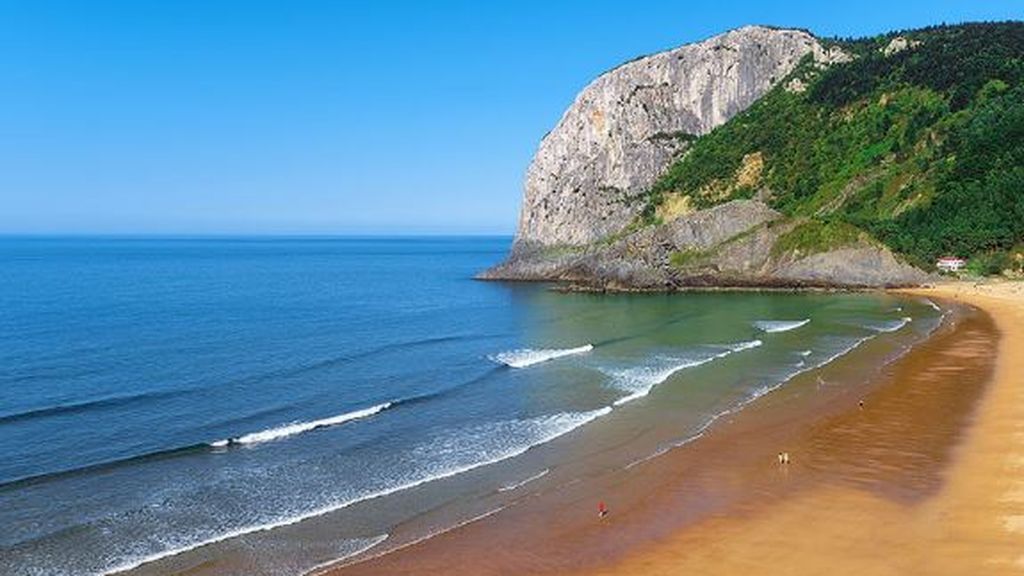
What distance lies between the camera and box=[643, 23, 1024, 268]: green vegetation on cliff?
92750mm

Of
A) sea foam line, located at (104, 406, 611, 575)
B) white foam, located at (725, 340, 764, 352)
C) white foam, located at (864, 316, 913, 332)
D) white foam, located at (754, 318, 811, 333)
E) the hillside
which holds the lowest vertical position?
sea foam line, located at (104, 406, 611, 575)

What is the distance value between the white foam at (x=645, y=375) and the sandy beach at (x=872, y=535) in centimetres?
1439

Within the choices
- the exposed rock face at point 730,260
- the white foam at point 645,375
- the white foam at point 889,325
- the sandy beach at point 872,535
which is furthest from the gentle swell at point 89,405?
the exposed rock face at point 730,260

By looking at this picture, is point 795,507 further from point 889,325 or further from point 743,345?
point 889,325

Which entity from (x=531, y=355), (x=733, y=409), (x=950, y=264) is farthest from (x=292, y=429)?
(x=950, y=264)

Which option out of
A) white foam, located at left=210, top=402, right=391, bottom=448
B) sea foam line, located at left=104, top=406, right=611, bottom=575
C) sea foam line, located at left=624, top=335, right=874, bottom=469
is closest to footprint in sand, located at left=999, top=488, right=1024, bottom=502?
sea foam line, located at left=624, top=335, right=874, bottom=469

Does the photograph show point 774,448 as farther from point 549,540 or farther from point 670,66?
point 670,66

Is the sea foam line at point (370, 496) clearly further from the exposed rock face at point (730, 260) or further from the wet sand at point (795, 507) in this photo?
the exposed rock face at point (730, 260)

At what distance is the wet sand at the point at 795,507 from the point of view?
768 inches

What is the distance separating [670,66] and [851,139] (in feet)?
124

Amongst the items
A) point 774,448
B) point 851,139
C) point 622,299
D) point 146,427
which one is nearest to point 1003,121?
point 851,139

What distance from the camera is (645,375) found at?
43.2 metres

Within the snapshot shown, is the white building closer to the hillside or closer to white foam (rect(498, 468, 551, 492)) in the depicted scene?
the hillside

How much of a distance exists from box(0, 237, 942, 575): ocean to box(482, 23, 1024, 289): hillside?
19.7 meters
